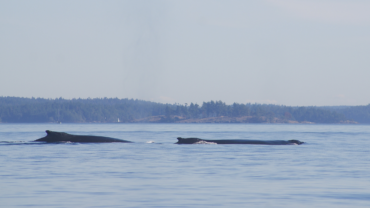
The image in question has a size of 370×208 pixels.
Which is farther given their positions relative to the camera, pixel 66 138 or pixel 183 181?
pixel 66 138

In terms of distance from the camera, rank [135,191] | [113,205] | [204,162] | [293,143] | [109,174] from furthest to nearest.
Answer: [293,143]
[204,162]
[109,174]
[135,191]
[113,205]

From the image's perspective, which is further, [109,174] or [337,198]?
[109,174]

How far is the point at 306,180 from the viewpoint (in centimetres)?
2309

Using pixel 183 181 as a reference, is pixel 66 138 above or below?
above

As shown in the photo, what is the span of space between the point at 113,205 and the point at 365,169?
16347 mm

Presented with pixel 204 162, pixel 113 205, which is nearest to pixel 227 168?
pixel 204 162

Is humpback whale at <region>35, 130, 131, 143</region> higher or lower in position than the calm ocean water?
higher

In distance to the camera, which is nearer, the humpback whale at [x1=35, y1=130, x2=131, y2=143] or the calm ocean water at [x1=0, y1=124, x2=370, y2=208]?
the calm ocean water at [x1=0, y1=124, x2=370, y2=208]

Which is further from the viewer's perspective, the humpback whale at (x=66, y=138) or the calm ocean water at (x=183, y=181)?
the humpback whale at (x=66, y=138)

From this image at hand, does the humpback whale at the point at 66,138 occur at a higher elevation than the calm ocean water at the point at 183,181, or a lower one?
higher

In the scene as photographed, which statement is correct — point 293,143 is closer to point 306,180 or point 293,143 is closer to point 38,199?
point 306,180

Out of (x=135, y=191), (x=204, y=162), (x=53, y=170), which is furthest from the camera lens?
(x=204, y=162)

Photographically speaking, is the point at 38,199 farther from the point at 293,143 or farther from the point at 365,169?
the point at 293,143

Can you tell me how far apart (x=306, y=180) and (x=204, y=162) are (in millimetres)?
9136
